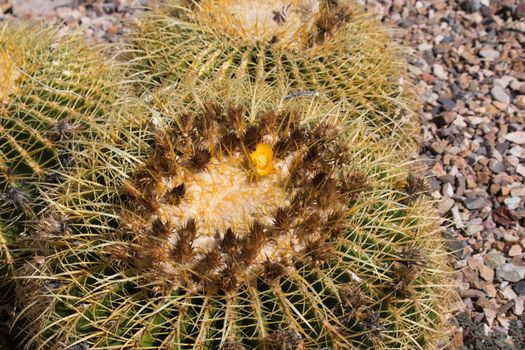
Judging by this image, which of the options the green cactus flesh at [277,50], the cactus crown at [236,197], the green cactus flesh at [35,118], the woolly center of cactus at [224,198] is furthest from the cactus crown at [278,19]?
the woolly center of cactus at [224,198]

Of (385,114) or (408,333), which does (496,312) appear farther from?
(408,333)

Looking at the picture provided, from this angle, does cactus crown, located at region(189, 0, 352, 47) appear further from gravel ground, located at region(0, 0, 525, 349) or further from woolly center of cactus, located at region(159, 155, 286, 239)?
woolly center of cactus, located at region(159, 155, 286, 239)

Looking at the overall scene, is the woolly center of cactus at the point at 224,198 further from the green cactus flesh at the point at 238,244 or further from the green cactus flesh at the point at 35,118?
the green cactus flesh at the point at 35,118

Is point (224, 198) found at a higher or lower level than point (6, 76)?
lower

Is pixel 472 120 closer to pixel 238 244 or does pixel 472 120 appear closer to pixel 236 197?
pixel 236 197

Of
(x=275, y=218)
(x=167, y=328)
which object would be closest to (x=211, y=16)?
(x=275, y=218)

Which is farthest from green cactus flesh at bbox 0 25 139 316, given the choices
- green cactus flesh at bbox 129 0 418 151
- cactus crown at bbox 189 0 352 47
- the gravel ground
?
A: the gravel ground

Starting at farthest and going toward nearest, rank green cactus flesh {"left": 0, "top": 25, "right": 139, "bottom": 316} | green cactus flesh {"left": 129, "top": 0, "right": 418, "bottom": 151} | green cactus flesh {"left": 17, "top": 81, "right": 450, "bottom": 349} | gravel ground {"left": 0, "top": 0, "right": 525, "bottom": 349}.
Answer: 1. gravel ground {"left": 0, "top": 0, "right": 525, "bottom": 349}
2. green cactus flesh {"left": 129, "top": 0, "right": 418, "bottom": 151}
3. green cactus flesh {"left": 0, "top": 25, "right": 139, "bottom": 316}
4. green cactus flesh {"left": 17, "top": 81, "right": 450, "bottom": 349}

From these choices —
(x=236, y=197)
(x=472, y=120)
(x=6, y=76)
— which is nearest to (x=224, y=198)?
(x=236, y=197)
